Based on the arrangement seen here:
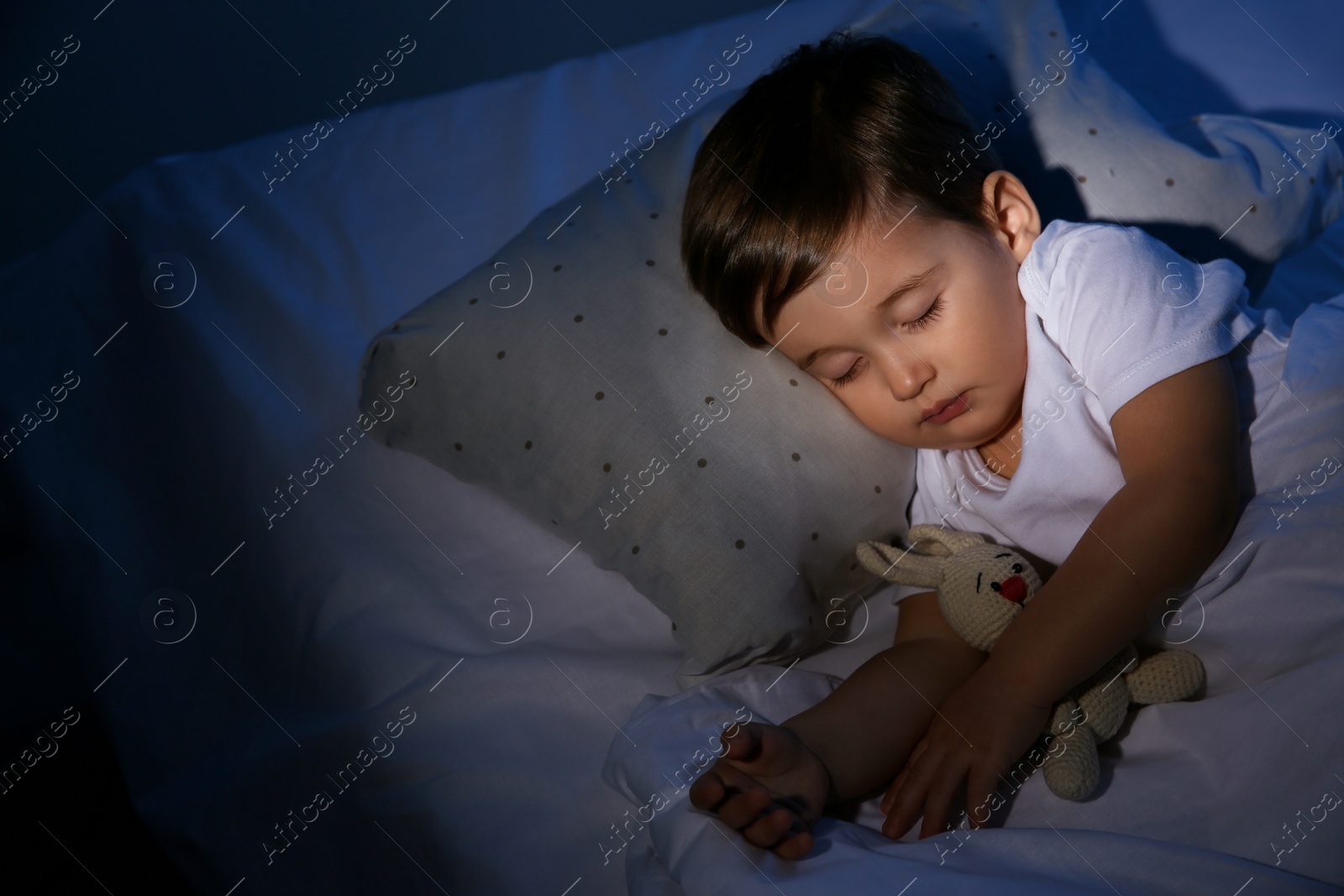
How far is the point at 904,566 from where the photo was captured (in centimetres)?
103

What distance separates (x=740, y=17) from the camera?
5.49ft

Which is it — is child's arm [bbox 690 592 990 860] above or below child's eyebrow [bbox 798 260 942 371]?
below

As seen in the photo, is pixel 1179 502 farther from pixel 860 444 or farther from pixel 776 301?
pixel 776 301

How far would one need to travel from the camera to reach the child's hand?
0.87 m

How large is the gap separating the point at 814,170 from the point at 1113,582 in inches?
20.7

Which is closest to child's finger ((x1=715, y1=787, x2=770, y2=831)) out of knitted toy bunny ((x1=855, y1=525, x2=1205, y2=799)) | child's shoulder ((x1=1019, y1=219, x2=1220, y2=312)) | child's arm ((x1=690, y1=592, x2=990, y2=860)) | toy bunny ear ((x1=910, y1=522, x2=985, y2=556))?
child's arm ((x1=690, y1=592, x2=990, y2=860))

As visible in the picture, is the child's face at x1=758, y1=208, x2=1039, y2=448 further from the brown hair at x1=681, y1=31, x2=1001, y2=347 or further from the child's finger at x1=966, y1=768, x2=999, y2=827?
the child's finger at x1=966, y1=768, x2=999, y2=827

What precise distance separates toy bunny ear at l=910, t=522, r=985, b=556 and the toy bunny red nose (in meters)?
0.07

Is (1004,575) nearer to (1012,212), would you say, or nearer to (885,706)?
(885,706)

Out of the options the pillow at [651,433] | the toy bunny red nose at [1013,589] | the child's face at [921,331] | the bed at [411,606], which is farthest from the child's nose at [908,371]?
the bed at [411,606]

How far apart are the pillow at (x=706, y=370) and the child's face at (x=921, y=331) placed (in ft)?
0.25

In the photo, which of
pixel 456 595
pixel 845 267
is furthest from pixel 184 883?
pixel 845 267

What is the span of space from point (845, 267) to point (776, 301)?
9 centimetres

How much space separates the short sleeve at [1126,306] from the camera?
0.93 meters
